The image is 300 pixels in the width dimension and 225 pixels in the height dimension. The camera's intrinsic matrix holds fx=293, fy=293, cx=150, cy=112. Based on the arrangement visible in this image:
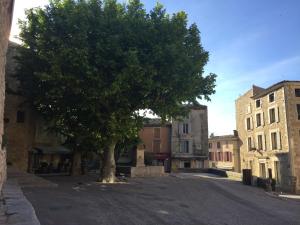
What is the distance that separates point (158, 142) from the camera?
50.6 metres

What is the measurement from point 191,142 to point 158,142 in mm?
5641

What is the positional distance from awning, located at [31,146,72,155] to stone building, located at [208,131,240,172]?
32.4 meters

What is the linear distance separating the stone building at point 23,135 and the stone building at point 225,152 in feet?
111

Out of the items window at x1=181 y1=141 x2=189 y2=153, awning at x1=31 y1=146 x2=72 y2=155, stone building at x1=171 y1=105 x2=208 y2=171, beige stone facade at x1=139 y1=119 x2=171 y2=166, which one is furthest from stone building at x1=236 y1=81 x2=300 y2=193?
awning at x1=31 y1=146 x2=72 y2=155

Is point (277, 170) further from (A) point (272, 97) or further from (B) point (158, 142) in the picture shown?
(B) point (158, 142)

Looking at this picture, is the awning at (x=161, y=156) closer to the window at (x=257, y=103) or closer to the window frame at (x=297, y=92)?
the window at (x=257, y=103)

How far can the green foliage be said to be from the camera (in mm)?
18797

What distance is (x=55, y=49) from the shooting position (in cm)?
1950

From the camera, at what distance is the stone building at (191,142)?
162ft

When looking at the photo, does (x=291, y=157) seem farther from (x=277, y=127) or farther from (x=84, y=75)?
(x=84, y=75)

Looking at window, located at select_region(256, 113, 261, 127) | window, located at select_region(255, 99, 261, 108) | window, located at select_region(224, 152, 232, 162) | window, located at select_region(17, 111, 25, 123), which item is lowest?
window, located at select_region(224, 152, 232, 162)

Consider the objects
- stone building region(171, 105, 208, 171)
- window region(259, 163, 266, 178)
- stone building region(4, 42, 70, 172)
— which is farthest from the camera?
stone building region(171, 105, 208, 171)

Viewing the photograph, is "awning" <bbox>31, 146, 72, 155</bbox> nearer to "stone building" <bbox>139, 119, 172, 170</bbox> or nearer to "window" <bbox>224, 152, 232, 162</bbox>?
"stone building" <bbox>139, 119, 172, 170</bbox>

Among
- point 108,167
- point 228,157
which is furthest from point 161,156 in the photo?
point 108,167
